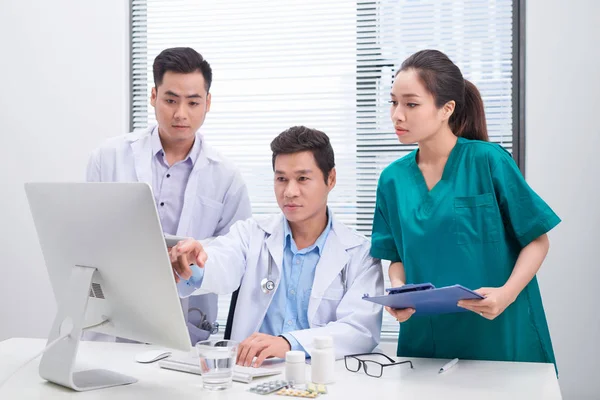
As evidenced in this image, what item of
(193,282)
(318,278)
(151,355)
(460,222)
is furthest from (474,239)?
(151,355)

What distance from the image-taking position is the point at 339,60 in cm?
320

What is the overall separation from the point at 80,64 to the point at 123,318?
7.37 ft

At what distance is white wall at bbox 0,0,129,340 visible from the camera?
10.9ft

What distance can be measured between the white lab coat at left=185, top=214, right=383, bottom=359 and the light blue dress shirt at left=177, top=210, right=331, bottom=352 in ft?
0.13

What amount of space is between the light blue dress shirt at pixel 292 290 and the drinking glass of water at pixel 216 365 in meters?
0.52

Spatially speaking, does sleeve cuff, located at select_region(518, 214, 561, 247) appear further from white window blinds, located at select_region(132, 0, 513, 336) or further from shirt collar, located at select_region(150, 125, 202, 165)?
white window blinds, located at select_region(132, 0, 513, 336)

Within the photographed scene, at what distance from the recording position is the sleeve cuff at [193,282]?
1.91m

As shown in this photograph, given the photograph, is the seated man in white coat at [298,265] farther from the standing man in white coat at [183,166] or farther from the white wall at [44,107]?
the white wall at [44,107]

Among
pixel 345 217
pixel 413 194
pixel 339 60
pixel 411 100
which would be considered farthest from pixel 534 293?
pixel 339 60

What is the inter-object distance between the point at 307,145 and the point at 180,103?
0.52m

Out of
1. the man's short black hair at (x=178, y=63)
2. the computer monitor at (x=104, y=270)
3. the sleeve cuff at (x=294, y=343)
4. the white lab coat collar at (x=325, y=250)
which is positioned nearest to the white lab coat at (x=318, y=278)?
the white lab coat collar at (x=325, y=250)

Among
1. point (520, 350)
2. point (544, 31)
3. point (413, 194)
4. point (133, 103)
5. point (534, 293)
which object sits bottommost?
point (520, 350)

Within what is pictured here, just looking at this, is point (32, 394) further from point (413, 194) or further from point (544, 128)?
point (544, 128)

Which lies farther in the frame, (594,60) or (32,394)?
(594,60)
